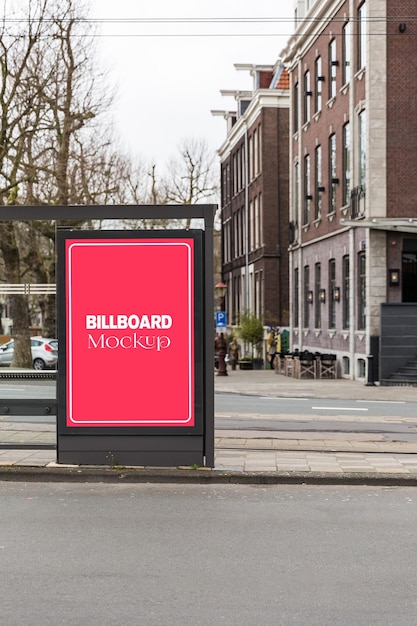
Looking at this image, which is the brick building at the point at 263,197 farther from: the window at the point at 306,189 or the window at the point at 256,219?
the window at the point at 306,189

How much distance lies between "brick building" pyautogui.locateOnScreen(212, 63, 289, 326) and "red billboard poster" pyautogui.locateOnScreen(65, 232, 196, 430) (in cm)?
3869

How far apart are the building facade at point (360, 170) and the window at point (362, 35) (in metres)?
0.03

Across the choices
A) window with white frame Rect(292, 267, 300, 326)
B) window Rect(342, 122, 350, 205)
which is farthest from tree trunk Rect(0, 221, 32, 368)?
window with white frame Rect(292, 267, 300, 326)

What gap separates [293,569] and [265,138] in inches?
1775

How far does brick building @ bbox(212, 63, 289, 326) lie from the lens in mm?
49719

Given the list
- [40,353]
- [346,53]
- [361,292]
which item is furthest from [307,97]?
[40,353]

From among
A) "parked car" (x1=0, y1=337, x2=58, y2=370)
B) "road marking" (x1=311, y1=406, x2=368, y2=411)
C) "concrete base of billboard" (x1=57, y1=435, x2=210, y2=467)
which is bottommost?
"road marking" (x1=311, y1=406, x2=368, y2=411)

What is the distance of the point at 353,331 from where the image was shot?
1214 inches

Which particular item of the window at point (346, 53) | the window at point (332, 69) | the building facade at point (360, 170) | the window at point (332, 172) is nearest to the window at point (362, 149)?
the building facade at point (360, 170)

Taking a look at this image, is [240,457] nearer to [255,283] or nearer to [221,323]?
[221,323]

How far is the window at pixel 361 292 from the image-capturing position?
3005 cm

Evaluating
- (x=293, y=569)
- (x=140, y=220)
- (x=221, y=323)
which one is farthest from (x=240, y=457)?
(x=221, y=323)

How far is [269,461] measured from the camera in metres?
10.5

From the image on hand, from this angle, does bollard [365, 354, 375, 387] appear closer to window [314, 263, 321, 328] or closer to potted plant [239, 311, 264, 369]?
window [314, 263, 321, 328]
